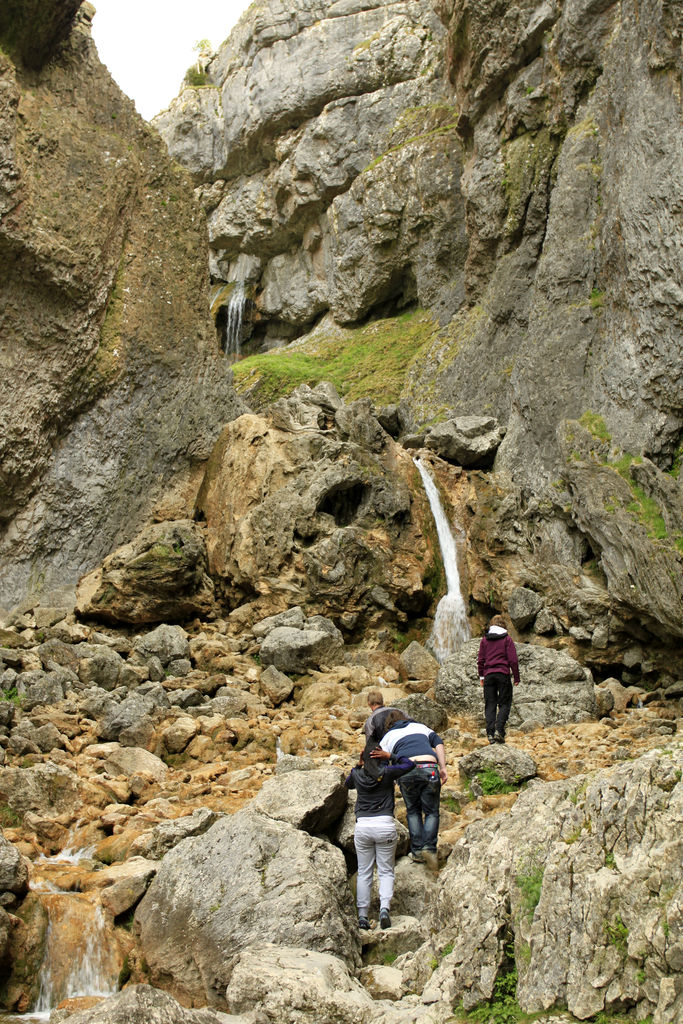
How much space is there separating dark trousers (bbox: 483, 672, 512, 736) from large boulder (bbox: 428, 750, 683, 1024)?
5882mm

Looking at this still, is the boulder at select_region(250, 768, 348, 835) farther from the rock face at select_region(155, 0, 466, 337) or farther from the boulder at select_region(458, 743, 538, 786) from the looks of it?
the rock face at select_region(155, 0, 466, 337)

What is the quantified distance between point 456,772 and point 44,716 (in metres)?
6.01

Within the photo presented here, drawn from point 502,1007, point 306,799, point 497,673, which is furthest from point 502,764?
point 502,1007

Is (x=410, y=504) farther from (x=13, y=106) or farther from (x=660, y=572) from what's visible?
(x=13, y=106)

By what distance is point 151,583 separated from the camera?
58.8 ft

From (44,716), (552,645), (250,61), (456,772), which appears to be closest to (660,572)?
(552,645)

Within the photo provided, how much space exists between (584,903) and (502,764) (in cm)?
560

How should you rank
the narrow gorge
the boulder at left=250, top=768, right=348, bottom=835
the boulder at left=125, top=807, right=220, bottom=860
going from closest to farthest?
1. the narrow gorge
2. the boulder at left=250, top=768, right=348, bottom=835
3. the boulder at left=125, top=807, right=220, bottom=860

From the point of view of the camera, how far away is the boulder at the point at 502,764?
376 inches

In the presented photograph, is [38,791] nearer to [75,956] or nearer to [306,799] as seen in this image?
[75,956]

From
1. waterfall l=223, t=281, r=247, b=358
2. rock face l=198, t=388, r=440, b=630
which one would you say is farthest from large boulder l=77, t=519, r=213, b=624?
waterfall l=223, t=281, r=247, b=358

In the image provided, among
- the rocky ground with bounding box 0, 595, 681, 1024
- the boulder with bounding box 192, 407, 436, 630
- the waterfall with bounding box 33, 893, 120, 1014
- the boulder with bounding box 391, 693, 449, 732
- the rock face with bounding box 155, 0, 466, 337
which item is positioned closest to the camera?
the waterfall with bounding box 33, 893, 120, 1014

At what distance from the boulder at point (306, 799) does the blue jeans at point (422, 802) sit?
79 cm

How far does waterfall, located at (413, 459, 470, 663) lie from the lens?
18.3 metres
